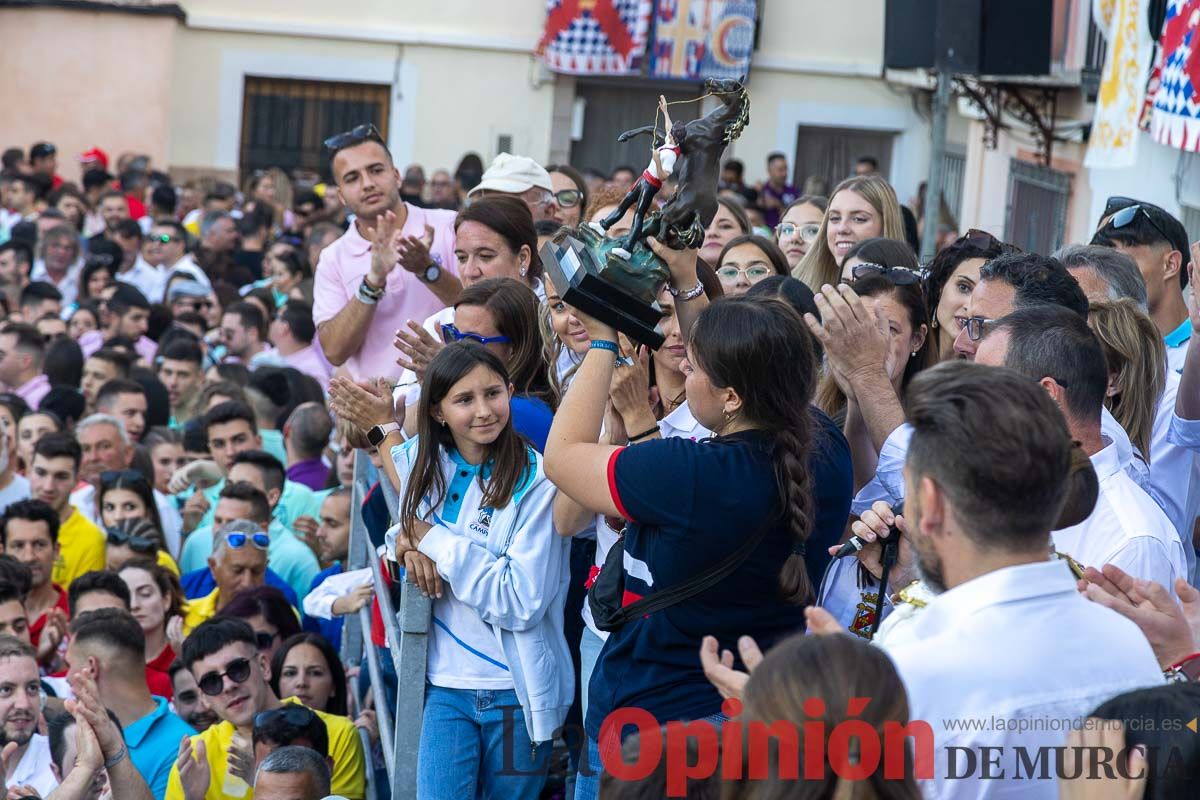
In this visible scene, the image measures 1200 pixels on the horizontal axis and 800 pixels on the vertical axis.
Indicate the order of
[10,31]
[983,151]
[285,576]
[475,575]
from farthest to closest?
[10,31]
[983,151]
[285,576]
[475,575]

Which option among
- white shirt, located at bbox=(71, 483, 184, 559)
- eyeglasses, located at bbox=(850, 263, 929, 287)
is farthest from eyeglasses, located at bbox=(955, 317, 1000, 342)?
white shirt, located at bbox=(71, 483, 184, 559)

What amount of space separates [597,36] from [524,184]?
1340 centimetres

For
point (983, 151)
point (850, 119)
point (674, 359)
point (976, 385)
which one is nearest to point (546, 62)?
point (850, 119)

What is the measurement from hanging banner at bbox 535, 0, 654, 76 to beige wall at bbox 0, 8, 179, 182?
4.51 m

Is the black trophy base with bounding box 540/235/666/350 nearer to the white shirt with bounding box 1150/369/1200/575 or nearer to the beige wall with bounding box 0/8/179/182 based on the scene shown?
the white shirt with bounding box 1150/369/1200/575

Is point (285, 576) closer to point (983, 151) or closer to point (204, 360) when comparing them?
point (204, 360)

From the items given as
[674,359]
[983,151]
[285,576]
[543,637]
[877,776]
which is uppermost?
[983,151]

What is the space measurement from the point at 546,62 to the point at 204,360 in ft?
33.4

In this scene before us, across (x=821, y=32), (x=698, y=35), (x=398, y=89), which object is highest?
(x=821, y=32)

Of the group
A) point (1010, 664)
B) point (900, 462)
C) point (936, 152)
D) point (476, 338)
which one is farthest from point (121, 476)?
point (1010, 664)

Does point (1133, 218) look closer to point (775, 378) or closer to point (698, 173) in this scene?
point (698, 173)

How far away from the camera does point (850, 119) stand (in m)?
19.9

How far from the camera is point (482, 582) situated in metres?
3.72

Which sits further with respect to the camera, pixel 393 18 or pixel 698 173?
pixel 393 18
